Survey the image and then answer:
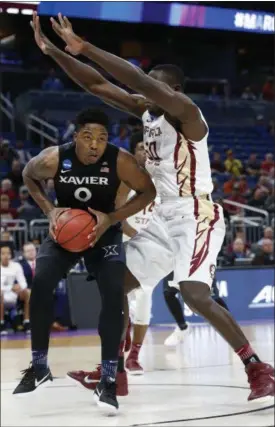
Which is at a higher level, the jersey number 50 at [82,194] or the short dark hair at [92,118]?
the short dark hair at [92,118]

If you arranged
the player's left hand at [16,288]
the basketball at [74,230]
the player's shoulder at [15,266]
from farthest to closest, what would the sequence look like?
1. the player's shoulder at [15,266]
2. the player's left hand at [16,288]
3. the basketball at [74,230]

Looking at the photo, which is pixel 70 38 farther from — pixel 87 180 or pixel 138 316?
pixel 138 316

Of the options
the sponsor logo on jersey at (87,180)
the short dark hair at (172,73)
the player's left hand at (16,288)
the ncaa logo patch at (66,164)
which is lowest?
the player's left hand at (16,288)

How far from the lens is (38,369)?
528cm

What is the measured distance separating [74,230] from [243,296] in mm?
7519

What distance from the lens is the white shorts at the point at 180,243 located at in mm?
5422

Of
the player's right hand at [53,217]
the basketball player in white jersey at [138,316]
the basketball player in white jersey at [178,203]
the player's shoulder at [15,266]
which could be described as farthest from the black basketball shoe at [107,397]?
the player's shoulder at [15,266]

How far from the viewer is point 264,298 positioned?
1270 cm

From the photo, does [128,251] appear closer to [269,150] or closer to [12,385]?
[12,385]

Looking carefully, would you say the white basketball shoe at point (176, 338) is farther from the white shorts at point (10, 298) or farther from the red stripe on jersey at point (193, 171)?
the red stripe on jersey at point (193, 171)

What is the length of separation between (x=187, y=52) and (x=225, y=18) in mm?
6909

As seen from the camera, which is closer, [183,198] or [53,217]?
[53,217]

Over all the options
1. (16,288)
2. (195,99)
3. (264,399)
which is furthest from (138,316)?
(195,99)

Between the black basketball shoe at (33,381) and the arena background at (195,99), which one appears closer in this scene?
the black basketball shoe at (33,381)
